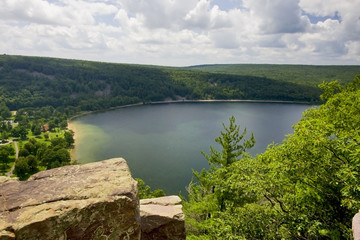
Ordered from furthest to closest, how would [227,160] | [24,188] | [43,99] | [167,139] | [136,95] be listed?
[136,95] → [43,99] → [167,139] → [227,160] → [24,188]

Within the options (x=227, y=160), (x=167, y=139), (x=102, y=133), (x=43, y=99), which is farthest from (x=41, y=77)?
(x=227, y=160)

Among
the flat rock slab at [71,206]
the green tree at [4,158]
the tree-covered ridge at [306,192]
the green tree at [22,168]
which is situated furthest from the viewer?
the green tree at [4,158]

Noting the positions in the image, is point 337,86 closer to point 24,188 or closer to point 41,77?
point 24,188

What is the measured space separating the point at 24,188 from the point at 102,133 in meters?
97.7

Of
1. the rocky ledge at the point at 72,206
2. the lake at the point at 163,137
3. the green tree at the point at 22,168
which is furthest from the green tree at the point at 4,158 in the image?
the rocky ledge at the point at 72,206

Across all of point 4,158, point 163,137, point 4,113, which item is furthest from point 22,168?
point 4,113

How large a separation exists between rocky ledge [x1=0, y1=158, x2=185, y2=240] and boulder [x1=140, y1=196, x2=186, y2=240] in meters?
2.14

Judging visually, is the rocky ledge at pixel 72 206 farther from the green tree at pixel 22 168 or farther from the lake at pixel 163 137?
the green tree at pixel 22 168

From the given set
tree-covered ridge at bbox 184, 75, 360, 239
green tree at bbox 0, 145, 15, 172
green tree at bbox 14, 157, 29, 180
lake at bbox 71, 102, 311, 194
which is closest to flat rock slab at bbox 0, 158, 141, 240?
tree-covered ridge at bbox 184, 75, 360, 239

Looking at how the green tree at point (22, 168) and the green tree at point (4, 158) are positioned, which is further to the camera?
the green tree at point (4, 158)

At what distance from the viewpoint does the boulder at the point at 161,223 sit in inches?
408

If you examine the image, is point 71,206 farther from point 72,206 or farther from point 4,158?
point 4,158

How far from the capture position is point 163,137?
95.4 meters

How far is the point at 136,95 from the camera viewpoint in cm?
19875
